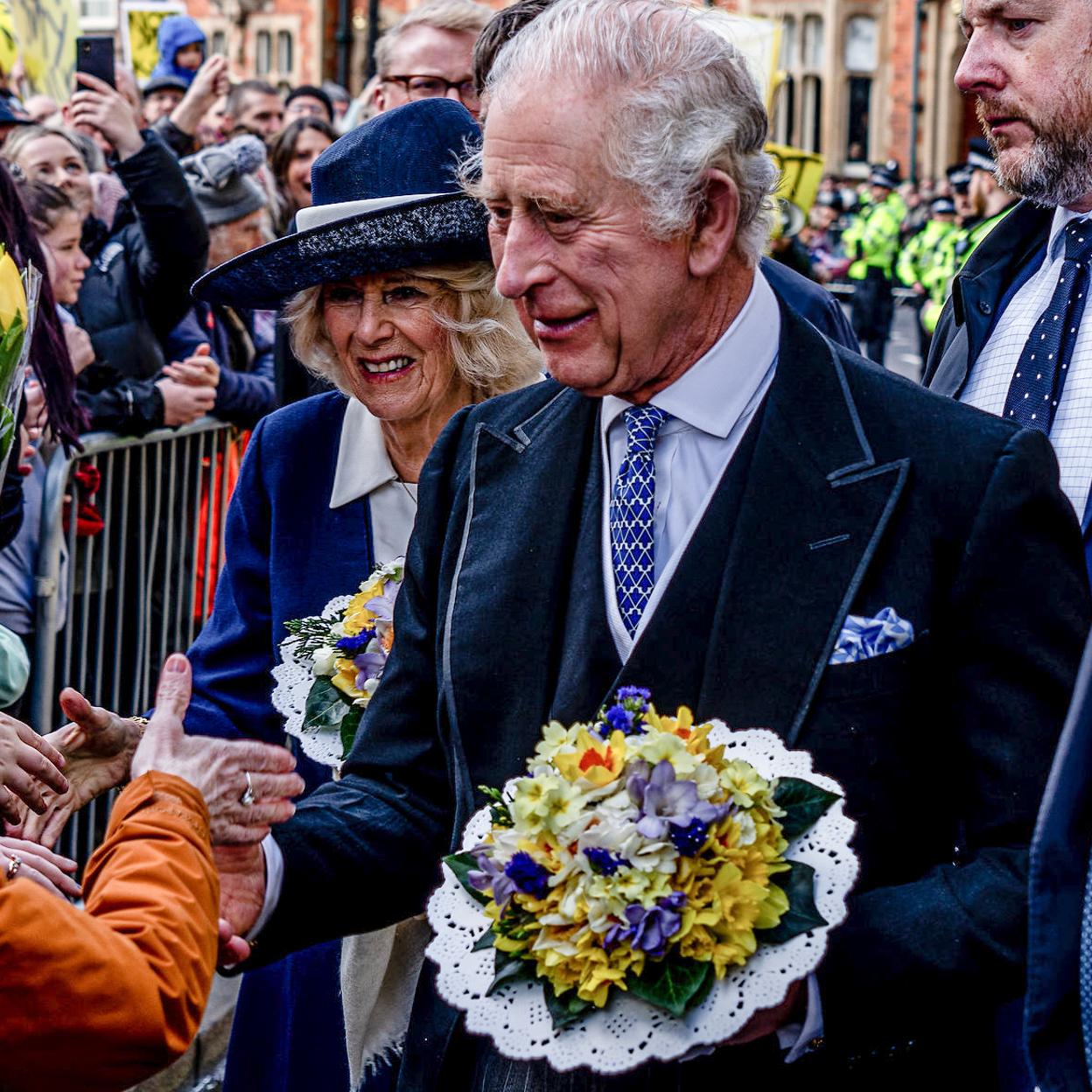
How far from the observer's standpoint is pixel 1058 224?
3264 mm

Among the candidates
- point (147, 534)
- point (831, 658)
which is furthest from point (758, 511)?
point (147, 534)

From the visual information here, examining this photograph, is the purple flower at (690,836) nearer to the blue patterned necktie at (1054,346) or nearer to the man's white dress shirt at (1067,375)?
the man's white dress shirt at (1067,375)

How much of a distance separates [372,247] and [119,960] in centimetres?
167

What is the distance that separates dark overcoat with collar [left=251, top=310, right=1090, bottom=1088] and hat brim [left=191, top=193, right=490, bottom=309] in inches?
41.9

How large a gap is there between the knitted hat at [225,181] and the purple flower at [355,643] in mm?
4362

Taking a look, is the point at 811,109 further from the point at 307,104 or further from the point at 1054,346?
the point at 1054,346

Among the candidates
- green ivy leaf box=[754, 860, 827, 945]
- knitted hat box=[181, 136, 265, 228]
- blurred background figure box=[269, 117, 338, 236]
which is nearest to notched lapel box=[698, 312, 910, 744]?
green ivy leaf box=[754, 860, 827, 945]

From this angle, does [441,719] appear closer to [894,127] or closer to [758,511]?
[758,511]

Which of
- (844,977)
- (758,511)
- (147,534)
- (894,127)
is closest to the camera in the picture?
(844,977)

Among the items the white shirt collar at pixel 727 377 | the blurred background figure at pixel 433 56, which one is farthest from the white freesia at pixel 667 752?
the blurred background figure at pixel 433 56

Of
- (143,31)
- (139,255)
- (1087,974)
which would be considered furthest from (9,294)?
(143,31)

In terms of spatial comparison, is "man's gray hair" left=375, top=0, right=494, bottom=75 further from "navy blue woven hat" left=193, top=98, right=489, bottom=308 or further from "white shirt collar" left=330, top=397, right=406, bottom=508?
"white shirt collar" left=330, top=397, right=406, bottom=508

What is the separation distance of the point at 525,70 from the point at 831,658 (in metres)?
0.89

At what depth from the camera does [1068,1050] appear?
1807 mm
